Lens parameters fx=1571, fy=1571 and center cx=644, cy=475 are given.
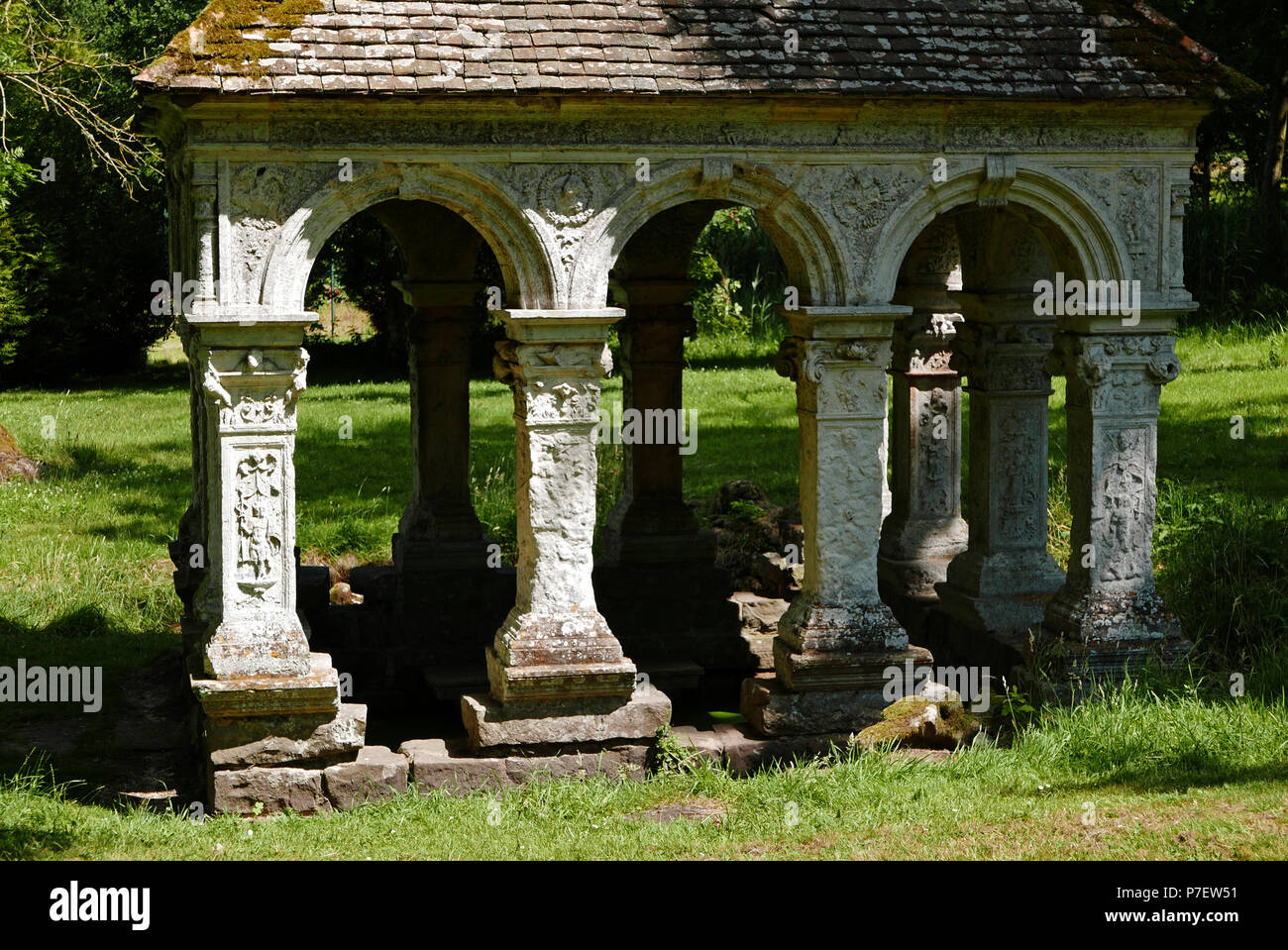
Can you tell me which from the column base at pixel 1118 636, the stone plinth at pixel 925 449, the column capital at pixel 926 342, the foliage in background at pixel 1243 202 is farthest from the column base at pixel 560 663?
the foliage in background at pixel 1243 202

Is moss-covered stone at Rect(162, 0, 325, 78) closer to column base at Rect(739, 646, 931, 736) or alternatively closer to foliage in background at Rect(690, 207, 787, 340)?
column base at Rect(739, 646, 931, 736)

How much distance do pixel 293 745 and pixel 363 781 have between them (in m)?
0.37

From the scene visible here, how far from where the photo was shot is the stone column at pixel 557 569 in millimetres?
7586

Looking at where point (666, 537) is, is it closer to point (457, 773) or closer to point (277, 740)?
point (457, 773)

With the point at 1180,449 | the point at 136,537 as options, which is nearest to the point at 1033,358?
the point at 1180,449

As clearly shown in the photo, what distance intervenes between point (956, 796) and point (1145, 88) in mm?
3578

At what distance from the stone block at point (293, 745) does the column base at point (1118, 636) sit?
3.63m

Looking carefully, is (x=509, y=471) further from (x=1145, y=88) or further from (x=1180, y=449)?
(x=1145, y=88)

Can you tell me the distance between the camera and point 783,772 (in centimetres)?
777

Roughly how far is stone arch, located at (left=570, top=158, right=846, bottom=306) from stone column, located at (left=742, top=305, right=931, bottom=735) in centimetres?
24

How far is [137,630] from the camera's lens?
37.8ft

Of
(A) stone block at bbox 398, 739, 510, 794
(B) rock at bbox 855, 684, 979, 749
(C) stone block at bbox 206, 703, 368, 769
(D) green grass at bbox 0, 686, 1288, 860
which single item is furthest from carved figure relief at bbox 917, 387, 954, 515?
(C) stone block at bbox 206, 703, 368, 769

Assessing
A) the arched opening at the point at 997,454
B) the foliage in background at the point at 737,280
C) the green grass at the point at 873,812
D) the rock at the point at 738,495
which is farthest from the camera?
the foliage in background at the point at 737,280

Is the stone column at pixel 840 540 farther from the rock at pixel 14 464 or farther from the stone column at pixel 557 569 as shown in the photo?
the rock at pixel 14 464
